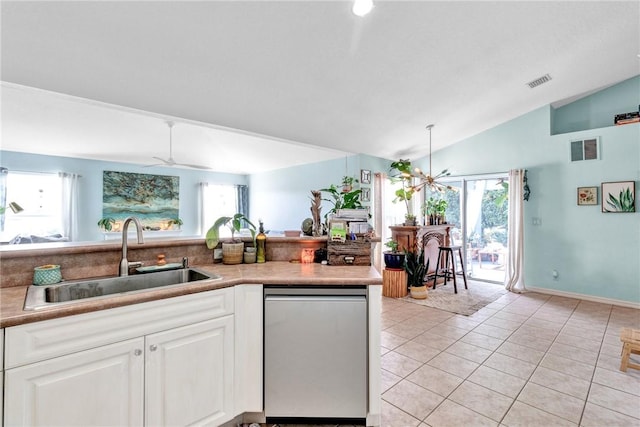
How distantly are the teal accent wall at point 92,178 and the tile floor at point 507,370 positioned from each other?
3.83 m

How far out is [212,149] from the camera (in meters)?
6.24

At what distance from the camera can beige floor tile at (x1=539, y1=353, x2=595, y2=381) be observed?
2.25 metres

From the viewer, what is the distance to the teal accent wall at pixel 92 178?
537 centimetres

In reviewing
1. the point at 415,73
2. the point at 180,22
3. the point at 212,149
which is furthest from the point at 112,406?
the point at 212,149

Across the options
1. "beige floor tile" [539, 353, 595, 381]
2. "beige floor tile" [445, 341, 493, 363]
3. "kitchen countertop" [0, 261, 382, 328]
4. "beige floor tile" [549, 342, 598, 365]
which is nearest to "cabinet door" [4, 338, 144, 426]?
"kitchen countertop" [0, 261, 382, 328]

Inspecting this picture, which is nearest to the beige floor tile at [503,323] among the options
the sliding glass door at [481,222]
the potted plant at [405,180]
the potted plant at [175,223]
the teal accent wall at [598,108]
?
the potted plant at [405,180]

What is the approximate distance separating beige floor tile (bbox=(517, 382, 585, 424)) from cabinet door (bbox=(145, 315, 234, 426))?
79.2 inches

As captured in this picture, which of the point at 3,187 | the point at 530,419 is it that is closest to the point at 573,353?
the point at 530,419

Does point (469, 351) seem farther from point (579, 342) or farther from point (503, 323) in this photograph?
point (579, 342)

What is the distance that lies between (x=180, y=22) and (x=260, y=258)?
1.85 meters

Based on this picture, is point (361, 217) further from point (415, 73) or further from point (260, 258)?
point (415, 73)

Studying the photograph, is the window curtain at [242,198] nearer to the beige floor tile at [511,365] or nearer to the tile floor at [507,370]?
the tile floor at [507,370]

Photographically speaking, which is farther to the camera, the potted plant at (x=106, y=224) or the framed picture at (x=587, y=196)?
the potted plant at (x=106, y=224)

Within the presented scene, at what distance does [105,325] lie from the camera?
1.23 metres
